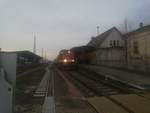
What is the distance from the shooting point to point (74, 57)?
4778cm

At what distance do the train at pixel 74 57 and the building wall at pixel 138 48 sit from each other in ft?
32.4

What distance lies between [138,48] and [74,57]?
12477mm

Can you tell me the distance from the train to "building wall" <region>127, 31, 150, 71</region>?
9887 millimetres

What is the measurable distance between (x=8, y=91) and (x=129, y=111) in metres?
7.48

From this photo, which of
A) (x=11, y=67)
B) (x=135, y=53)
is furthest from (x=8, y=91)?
(x=135, y=53)

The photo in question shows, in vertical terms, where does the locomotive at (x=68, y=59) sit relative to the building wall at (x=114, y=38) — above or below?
below

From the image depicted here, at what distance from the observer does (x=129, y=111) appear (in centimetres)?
990

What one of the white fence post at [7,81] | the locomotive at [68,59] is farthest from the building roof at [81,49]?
the white fence post at [7,81]

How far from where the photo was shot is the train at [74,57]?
47.1m

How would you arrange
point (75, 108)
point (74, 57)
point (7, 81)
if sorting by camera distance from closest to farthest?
1. point (7, 81)
2. point (75, 108)
3. point (74, 57)

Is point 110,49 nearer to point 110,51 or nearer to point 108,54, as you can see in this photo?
point 110,51

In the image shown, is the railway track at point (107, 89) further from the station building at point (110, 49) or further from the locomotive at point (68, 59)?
the station building at point (110, 49)

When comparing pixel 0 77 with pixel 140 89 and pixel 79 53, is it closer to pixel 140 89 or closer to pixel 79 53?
pixel 140 89

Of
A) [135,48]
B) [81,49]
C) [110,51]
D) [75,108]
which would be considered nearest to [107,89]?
[75,108]
